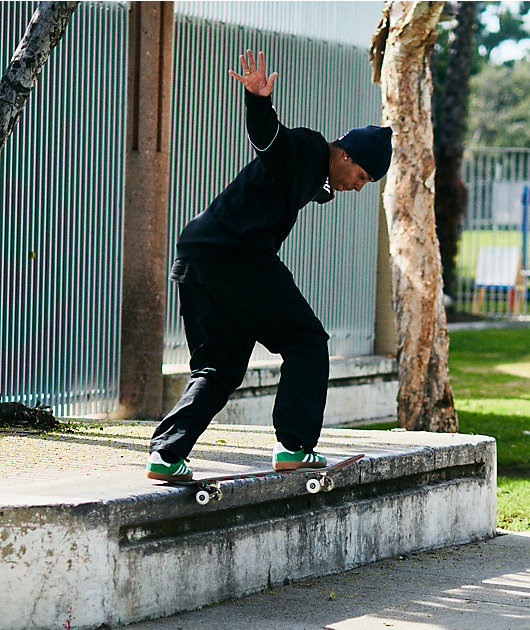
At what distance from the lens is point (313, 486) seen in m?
4.90

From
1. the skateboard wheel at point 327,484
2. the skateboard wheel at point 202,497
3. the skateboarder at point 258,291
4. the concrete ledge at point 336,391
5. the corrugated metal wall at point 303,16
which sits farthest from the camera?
the corrugated metal wall at point 303,16

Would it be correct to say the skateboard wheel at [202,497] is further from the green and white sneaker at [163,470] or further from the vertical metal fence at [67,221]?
the vertical metal fence at [67,221]

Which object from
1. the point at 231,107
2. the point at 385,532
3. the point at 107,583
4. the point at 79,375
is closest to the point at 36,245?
the point at 79,375

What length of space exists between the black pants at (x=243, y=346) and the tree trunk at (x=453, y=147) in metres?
16.5

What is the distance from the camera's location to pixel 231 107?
389 inches

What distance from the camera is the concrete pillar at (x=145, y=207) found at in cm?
866

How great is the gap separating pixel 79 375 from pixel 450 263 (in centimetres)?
1406

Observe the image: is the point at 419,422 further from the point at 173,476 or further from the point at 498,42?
the point at 498,42

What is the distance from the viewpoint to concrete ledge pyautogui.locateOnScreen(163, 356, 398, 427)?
929cm

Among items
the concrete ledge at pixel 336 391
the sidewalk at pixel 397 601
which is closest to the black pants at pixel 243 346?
the sidewalk at pixel 397 601

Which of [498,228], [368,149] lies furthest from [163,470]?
[498,228]

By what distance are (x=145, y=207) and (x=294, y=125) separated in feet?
8.10

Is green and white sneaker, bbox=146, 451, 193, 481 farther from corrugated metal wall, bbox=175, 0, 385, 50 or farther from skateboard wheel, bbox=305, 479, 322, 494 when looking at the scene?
corrugated metal wall, bbox=175, 0, 385, 50

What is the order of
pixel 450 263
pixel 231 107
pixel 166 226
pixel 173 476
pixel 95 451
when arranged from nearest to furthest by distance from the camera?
pixel 173 476 < pixel 95 451 < pixel 166 226 < pixel 231 107 < pixel 450 263
